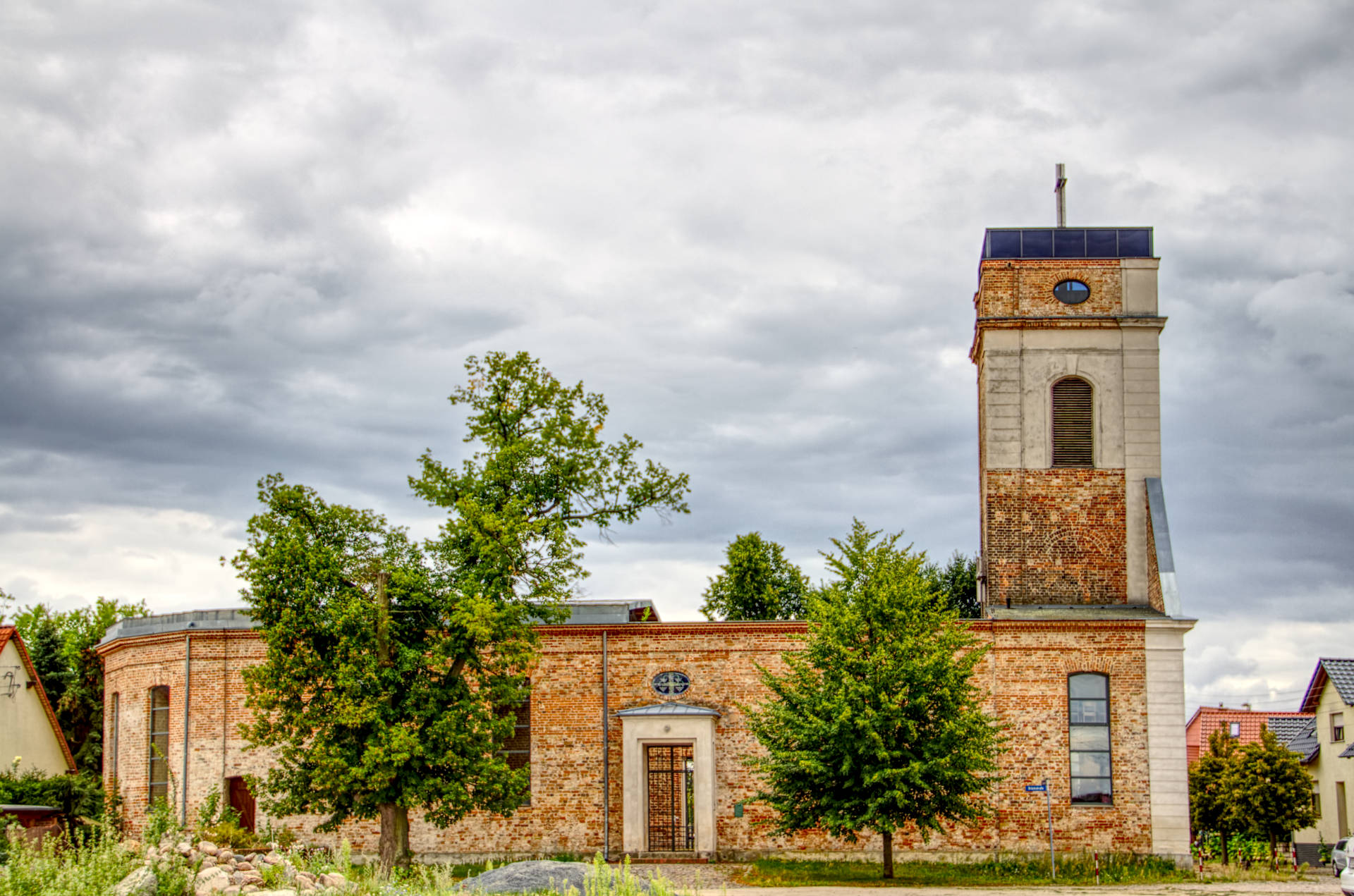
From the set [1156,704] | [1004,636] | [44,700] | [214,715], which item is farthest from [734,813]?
[44,700]

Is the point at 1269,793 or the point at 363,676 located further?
the point at 1269,793

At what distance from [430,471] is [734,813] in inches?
397

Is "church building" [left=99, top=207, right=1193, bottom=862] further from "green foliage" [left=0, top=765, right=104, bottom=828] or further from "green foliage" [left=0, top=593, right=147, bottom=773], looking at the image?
"green foliage" [left=0, top=593, right=147, bottom=773]

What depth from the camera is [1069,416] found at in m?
31.3

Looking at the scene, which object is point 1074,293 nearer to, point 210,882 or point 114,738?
point 210,882

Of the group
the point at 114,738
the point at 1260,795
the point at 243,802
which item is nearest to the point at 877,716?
the point at 243,802

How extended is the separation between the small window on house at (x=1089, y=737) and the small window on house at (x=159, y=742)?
812 inches

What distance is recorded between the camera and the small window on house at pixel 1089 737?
28031 millimetres

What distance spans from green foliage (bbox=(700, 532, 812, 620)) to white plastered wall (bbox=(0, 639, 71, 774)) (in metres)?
20.0

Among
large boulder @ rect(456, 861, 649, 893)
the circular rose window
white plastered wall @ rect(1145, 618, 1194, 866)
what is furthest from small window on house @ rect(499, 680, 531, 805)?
white plastered wall @ rect(1145, 618, 1194, 866)

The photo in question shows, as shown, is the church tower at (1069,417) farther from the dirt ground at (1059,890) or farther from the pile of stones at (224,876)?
the pile of stones at (224,876)

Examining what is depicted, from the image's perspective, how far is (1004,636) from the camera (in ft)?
94.0

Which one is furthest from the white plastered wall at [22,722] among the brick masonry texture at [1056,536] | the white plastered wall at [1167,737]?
→ the white plastered wall at [1167,737]

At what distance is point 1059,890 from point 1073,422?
12.2 metres
